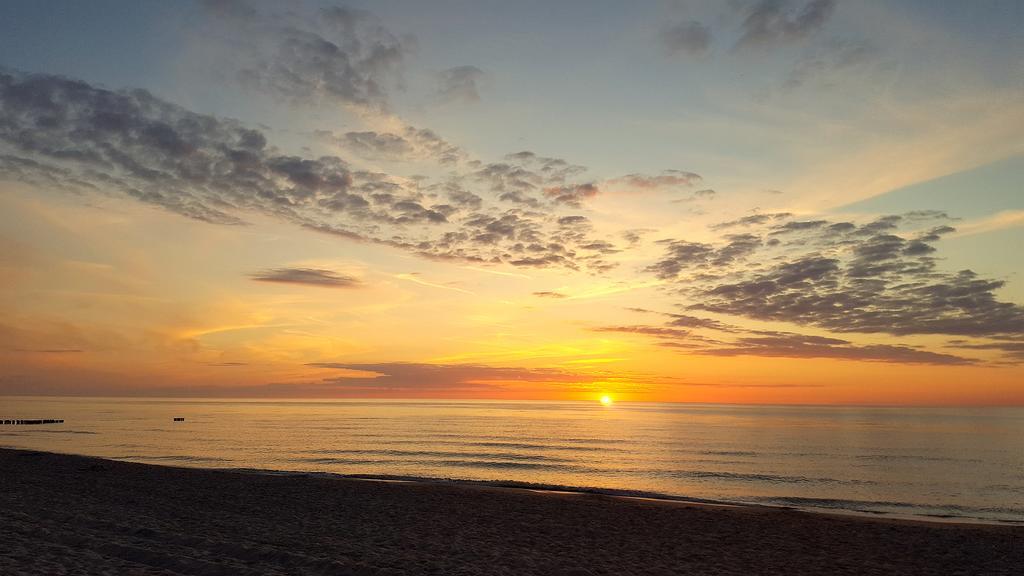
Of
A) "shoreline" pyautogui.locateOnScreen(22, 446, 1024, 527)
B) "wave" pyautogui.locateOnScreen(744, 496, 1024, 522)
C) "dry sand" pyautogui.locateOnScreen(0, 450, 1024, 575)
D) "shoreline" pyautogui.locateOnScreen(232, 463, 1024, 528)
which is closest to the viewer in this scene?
"dry sand" pyautogui.locateOnScreen(0, 450, 1024, 575)

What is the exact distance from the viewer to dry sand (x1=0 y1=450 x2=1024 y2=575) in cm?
1419

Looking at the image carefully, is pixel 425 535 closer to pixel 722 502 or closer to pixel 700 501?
pixel 700 501

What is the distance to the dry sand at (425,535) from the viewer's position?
559 inches

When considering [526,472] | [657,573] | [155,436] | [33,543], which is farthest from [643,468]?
[155,436]

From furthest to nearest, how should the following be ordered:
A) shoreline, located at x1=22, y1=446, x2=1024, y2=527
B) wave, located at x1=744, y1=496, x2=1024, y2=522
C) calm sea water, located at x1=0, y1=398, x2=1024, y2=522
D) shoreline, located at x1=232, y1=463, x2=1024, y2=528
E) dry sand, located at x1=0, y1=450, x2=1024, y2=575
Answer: calm sea water, located at x1=0, y1=398, x2=1024, y2=522
wave, located at x1=744, y1=496, x2=1024, y2=522
shoreline, located at x1=22, y1=446, x2=1024, y2=527
shoreline, located at x1=232, y1=463, x2=1024, y2=528
dry sand, located at x1=0, y1=450, x2=1024, y2=575

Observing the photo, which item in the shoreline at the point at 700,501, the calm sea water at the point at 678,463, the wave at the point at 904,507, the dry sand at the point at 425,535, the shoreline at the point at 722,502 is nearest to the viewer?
the dry sand at the point at 425,535

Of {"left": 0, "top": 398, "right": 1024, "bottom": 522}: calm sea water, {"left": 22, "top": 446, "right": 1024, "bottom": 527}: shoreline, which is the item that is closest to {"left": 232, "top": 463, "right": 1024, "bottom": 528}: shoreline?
{"left": 22, "top": 446, "right": 1024, "bottom": 527}: shoreline

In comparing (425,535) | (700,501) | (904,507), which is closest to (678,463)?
(700,501)

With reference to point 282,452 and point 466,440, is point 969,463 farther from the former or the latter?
point 282,452

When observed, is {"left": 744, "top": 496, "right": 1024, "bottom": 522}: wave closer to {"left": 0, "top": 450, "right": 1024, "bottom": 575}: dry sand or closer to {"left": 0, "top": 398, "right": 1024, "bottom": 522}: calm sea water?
{"left": 0, "top": 398, "right": 1024, "bottom": 522}: calm sea water

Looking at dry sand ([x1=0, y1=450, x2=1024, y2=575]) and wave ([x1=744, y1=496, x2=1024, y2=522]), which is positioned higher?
dry sand ([x1=0, y1=450, x2=1024, y2=575])

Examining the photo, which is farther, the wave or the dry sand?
the wave

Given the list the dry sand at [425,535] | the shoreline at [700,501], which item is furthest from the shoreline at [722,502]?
the dry sand at [425,535]

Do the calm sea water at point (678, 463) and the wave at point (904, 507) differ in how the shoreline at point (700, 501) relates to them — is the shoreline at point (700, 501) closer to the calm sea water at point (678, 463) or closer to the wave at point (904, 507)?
the wave at point (904, 507)
